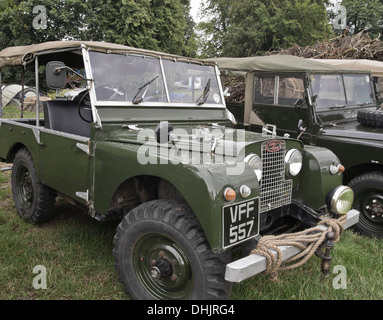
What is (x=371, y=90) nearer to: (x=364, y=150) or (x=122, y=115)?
(x=364, y=150)

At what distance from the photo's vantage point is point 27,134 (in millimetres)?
3959

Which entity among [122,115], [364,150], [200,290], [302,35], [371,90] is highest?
[302,35]

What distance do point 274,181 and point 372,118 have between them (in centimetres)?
244

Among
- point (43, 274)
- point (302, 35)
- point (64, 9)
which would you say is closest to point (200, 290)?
point (43, 274)

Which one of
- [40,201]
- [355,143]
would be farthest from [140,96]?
[355,143]

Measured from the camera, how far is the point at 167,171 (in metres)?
2.35

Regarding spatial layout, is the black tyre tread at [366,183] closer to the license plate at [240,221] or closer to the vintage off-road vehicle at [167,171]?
the vintage off-road vehicle at [167,171]

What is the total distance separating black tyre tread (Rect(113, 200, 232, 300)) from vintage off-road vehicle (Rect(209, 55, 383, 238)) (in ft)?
6.04

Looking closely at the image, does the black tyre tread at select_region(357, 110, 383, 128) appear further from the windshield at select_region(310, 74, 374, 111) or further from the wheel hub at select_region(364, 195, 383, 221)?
the wheel hub at select_region(364, 195, 383, 221)

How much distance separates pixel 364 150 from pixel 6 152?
173 inches

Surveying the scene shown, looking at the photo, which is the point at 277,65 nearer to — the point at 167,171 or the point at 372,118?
the point at 372,118

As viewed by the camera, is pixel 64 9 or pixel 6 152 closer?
pixel 6 152

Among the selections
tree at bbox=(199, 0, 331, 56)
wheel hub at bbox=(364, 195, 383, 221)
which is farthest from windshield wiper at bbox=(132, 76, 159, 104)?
tree at bbox=(199, 0, 331, 56)

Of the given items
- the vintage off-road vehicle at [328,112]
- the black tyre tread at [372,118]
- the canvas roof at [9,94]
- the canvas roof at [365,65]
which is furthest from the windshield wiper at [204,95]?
the canvas roof at [9,94]
